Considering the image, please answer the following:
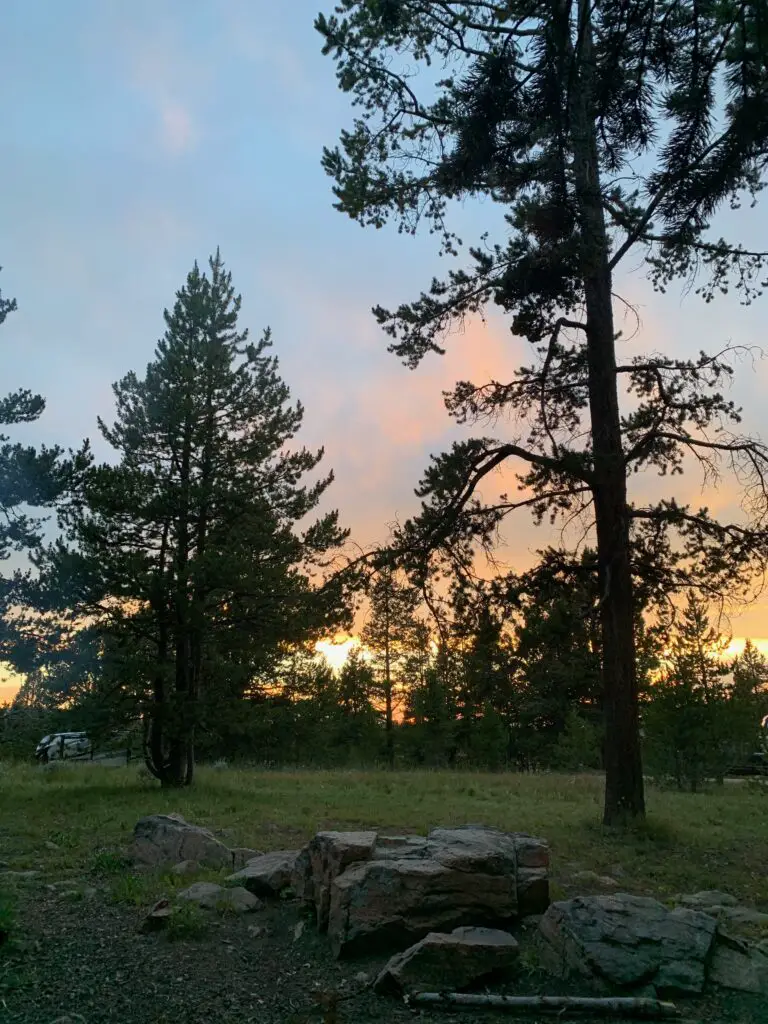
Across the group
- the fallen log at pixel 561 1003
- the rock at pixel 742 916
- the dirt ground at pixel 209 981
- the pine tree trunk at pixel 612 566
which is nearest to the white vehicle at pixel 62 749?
the pine tree trunk at pixel 612 566

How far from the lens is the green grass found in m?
8.57

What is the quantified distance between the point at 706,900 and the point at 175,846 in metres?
5.56

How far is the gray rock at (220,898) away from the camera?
21.3ft

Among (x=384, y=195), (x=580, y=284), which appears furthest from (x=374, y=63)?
(x=580, y=284)

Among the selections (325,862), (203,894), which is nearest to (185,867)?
(203,894)

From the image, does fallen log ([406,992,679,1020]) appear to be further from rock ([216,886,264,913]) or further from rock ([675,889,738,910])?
rock ([675,889,738,910])

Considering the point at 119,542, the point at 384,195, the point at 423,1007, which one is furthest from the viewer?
the point at 119,542

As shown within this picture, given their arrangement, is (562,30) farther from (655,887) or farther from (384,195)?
(655,887)

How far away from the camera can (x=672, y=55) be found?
5816 mm

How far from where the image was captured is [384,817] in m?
12.4

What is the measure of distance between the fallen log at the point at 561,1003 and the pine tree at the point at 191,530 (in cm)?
1137

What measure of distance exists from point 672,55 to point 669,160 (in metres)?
0.74

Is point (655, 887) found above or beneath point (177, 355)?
beneath

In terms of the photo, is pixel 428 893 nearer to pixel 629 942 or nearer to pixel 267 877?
pixel 629 942
